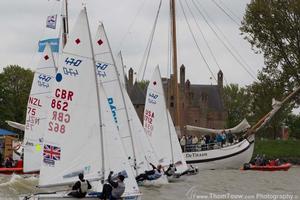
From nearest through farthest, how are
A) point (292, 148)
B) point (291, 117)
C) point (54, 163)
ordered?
point (54, 163), point (292, 148), point (291, 117)

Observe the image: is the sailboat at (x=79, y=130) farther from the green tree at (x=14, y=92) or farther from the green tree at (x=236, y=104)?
the green tree at (x=236, y=104)

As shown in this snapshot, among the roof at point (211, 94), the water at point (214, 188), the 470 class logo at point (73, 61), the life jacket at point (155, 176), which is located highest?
the roof at point (211, 94)

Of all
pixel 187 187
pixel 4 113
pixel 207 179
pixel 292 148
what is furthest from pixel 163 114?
pixel 4 113

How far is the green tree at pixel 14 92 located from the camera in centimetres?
9094

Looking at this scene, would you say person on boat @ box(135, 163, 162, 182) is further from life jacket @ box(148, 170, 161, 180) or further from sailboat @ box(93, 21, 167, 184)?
sailboat @ box(93, 21, 167, 184)

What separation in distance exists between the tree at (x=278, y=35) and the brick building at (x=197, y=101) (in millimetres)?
40521

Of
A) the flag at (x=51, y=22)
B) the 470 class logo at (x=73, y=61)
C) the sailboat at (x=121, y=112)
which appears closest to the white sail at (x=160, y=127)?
the sailboat at (x=121, y=112)

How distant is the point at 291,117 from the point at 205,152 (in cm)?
7667

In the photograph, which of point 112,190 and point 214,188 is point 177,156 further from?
point 112,190

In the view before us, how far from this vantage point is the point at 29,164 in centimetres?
3334

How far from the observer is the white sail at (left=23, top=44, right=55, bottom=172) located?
33531mm

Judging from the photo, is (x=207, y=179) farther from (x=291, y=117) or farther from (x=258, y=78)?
(x=291, y=117)

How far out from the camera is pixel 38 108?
1328 inches

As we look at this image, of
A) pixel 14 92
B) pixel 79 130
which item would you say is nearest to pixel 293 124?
pixel 14 92
